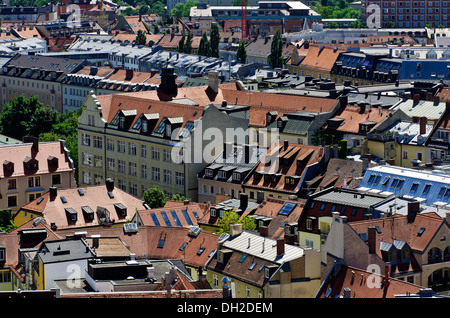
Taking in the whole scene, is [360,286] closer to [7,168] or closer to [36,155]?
[7,168]

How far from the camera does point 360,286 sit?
56.1 metres

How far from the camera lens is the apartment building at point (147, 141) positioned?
10506cm

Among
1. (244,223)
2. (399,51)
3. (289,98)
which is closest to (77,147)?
(289,98)

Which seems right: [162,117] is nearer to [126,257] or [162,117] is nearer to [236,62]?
[126,257]

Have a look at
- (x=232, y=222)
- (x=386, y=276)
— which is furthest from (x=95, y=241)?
(x=386, y=276)

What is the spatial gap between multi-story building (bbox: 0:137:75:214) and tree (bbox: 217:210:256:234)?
1180 inches

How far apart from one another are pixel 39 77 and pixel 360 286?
141578 mm

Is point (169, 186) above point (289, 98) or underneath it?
underneath

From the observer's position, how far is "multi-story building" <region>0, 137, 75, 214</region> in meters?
103

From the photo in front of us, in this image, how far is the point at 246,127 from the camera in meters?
111

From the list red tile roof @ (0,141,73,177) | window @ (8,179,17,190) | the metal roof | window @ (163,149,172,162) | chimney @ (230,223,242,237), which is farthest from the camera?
window @ (163,149,172,162)

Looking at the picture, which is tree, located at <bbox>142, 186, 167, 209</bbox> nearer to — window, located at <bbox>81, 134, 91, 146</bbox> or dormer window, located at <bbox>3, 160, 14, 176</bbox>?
dormer window, located at <bbox>3, 160, 14, 176</bbox>

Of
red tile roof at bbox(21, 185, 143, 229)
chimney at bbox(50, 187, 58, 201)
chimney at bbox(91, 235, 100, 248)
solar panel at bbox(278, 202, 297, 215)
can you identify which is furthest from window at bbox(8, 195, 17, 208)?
chimney at bbox(91, 235, 100, 248)

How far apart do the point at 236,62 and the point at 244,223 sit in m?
106
